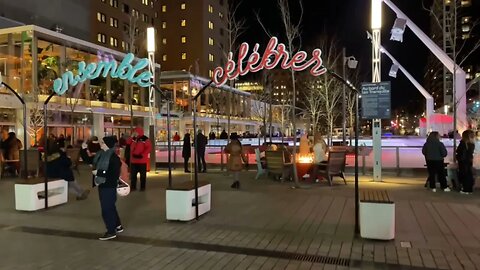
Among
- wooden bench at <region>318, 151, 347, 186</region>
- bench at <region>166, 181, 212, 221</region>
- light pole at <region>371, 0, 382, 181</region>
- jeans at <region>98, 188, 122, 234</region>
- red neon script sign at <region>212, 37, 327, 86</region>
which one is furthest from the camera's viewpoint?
light pole at <region>371, 0, 382, 181</region>

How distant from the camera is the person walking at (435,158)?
464 inches

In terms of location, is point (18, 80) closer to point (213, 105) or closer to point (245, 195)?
point (245, 195)

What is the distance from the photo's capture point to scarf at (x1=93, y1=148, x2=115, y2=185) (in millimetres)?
7363

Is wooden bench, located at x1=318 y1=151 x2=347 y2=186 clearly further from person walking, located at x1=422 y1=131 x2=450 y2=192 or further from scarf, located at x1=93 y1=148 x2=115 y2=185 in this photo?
scarf, located at x1=93 y1=148 x2=115 y2=185

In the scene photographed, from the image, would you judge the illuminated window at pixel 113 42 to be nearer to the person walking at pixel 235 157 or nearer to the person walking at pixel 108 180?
the person walking at pixel 235 157

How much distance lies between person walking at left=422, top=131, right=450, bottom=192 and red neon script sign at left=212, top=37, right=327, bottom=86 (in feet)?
11.1

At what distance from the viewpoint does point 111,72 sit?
50.3ft

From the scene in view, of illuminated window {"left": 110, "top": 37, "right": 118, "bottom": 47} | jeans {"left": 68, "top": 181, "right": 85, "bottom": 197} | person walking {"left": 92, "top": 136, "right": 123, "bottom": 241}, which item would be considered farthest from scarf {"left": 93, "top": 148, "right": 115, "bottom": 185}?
illuminated window {"left": 110, "top": 37, "right": 118, "bottom": 47}

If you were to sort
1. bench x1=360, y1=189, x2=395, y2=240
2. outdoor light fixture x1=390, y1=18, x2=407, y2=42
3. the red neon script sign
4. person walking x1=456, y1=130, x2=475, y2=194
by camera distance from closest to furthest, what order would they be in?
bench x1=360, y1=189, x2=395, y2=240 < person walking x1=456, y1=130, x2=475, y2=194 < the red neon script sign < outdoor light fixture x1=390, y1=18, x2=407, y2=42

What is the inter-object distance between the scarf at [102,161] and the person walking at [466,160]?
8599 millimetres

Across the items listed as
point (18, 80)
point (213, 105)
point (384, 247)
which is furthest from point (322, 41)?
point (213, 105)

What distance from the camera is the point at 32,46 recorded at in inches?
1403

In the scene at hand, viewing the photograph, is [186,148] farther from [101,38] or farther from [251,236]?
[101,38]

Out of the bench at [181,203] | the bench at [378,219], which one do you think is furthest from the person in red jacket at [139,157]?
the bench at [378,219]
